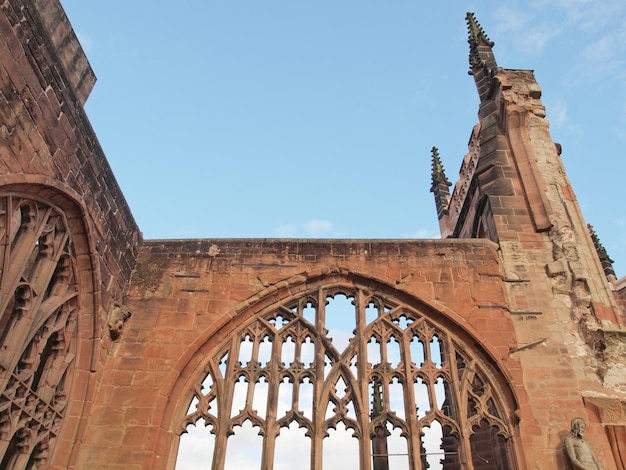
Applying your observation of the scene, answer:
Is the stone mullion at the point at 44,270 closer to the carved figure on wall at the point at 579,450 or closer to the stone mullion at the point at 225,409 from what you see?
the stone mullion at the point at 225,409

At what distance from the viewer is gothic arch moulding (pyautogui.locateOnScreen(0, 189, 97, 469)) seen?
216 inches

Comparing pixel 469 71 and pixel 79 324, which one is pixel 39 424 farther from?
pixel 469 71

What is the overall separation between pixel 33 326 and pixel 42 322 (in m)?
0.15

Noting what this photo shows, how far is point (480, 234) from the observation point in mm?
10555

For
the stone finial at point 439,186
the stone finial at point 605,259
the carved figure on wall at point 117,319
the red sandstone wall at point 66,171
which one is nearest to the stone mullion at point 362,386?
the carved figure on wall at point 117,319

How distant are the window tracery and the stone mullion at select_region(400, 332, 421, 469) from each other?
4.25 m

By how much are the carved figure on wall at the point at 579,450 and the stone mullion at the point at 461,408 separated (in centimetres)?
112

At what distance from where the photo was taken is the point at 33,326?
19.6 feet

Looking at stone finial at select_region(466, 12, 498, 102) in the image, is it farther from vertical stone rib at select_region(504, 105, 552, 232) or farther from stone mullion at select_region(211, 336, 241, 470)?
stone mullion at select_region(211, 336, 241, 470)

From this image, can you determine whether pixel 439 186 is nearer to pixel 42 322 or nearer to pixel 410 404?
pixel 410 404

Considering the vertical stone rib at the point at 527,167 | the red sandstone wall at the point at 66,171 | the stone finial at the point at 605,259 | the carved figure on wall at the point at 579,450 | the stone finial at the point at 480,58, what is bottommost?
the carved figure on wall at the point at 579,450

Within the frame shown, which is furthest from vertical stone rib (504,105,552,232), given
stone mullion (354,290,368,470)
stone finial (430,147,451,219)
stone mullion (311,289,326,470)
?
stone finial (430,147,451,219)

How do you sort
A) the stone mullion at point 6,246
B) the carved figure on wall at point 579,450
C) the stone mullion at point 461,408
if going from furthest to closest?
the stone mullion at point 461,408
the carved figure on wall at point 579,450
the stone mullion at point 6,246

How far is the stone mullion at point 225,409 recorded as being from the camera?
6727 mm
